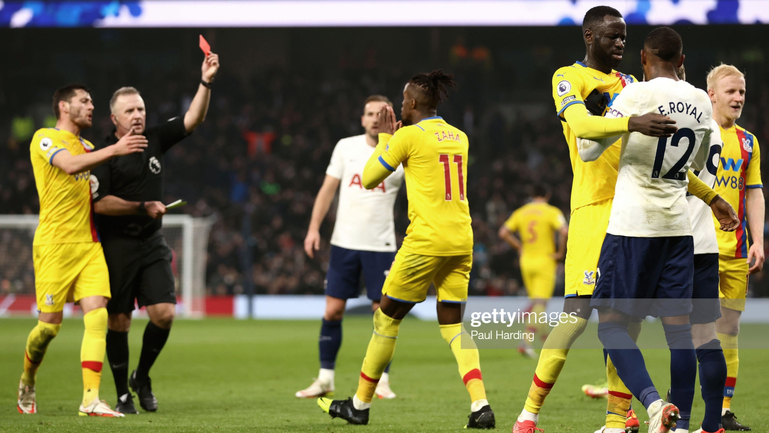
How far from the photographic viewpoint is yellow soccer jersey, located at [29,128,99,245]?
17.9 feet

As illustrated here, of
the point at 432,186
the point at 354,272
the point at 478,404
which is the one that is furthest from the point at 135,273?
the point at 478,404

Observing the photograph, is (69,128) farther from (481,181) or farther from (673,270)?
(481,181)

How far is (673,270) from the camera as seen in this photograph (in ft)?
12.1

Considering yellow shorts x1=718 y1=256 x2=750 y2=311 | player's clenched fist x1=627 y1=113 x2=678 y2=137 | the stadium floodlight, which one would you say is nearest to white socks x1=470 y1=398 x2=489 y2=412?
yellow shorts x1=718 y1=256 x2=750 y2=311

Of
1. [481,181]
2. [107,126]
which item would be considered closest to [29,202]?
[107,126]

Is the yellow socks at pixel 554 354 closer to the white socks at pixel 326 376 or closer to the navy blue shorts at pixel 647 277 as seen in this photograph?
the navy blue shorts at pixel 647 277

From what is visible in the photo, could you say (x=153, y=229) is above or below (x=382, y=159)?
below

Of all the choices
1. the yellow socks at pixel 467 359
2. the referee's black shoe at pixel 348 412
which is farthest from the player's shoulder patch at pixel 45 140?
the yellow socks at pixel 467 359

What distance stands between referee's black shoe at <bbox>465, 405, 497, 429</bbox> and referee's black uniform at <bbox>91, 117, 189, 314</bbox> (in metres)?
2.34

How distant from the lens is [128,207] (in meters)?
5.50

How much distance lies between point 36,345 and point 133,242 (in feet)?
2.96

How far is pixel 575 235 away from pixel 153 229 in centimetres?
305

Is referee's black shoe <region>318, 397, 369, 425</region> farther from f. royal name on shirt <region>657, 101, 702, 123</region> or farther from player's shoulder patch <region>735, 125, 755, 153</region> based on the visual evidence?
player's shoulder patch <region>735, 125, 755, 153</region>

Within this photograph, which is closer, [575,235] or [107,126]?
[575,235]
